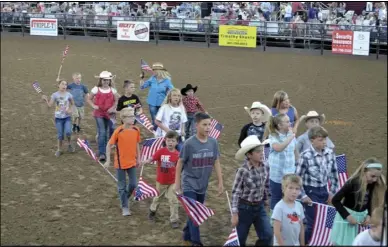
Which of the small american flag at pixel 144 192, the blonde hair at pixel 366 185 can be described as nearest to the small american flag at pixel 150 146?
the small american flag at pixel 144 192

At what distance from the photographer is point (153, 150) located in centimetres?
749

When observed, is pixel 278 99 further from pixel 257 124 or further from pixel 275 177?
pixel 275 177

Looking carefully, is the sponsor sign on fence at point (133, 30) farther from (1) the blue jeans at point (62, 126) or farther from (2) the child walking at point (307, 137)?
(2) the child walking at point (307, 137)

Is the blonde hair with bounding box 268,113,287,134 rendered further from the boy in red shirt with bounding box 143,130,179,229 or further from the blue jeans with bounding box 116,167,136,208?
the blue jeans with bounding box 116,167,136,208

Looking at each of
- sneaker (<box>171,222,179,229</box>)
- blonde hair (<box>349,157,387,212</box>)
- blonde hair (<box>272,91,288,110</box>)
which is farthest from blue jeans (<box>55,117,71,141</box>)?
blonde hair (<box>349,157,387,212</box>)

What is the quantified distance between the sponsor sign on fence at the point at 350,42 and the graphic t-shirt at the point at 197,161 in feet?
46.8

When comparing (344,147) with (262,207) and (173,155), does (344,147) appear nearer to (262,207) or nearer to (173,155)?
(173,155)

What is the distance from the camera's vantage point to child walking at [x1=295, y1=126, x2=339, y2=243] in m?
5.61

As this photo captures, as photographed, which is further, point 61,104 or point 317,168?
point 61,104

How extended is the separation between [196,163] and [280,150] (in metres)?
0.84

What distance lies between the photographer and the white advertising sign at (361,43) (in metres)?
18.9

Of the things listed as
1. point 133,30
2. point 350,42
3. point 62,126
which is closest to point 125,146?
point 62,126

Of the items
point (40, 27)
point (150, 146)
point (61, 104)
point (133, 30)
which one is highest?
point (40, 27)

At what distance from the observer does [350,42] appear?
1956 centimetres
